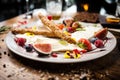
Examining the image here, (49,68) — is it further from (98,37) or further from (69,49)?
(98,37)

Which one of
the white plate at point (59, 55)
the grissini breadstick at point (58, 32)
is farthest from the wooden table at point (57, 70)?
the grissini breadstick at point (58, 32)

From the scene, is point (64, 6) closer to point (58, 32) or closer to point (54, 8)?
point (54, 8)

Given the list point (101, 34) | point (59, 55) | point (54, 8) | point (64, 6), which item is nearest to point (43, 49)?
point (59, 55)

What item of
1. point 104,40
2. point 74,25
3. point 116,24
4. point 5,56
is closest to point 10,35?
point 5,56

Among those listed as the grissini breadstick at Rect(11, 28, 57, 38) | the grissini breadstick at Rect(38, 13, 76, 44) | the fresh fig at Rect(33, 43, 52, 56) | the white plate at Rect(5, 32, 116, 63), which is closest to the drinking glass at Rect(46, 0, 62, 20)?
the grissini breadstick at Rect(38, 13, 76, 44)

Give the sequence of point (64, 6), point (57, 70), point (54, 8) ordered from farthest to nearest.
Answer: point (64, 6)
point (54, 8)
point (57, 70)

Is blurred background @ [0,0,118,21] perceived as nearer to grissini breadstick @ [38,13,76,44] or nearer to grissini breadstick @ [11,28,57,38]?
grissini breadstick @ [38,13,76,44]

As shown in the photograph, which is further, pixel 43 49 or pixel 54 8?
pixel 54 8
